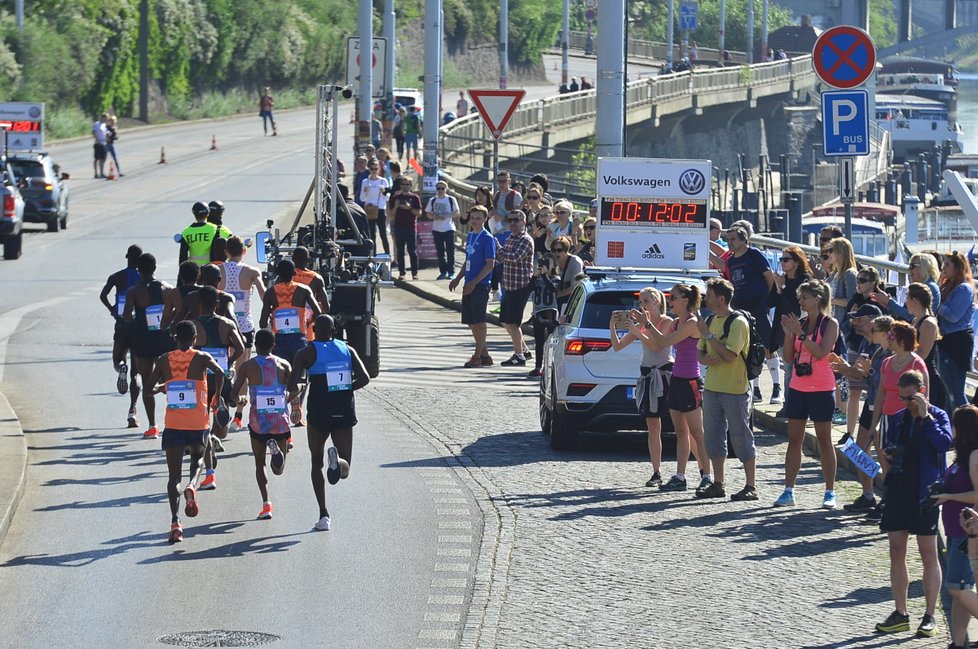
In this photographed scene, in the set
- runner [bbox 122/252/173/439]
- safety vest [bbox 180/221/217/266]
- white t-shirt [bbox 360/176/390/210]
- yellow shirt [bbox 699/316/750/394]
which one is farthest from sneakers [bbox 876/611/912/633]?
white t-shirt [bbox 360/176/390/210]

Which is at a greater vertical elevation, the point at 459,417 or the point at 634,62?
the point at 634,62

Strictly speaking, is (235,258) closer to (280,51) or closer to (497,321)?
(497,321)

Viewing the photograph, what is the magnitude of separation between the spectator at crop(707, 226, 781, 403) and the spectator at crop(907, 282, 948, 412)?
4546mm

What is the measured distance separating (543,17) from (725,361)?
108024 millimetres

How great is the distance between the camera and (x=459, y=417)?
1889 centimetres

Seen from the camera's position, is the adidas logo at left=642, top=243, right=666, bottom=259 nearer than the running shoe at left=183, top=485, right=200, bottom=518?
No

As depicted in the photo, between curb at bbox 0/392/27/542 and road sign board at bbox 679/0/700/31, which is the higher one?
road sign board at bbox 679/0/700/31

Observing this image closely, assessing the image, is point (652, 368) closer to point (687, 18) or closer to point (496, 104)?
point (496, 104)

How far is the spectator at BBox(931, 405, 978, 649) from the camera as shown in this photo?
31.4 ft

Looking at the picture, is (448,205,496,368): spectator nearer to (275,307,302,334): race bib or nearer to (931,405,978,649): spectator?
(275,307,302,334): race bib

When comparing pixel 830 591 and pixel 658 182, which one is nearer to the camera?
pixel 830 591

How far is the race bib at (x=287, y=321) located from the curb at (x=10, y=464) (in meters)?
2.47

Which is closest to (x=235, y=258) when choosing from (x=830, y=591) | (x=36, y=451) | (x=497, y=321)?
(x=36, y=451)

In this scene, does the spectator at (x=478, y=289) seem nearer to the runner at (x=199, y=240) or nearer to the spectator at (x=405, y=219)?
the runner at (x=199, y=240)
